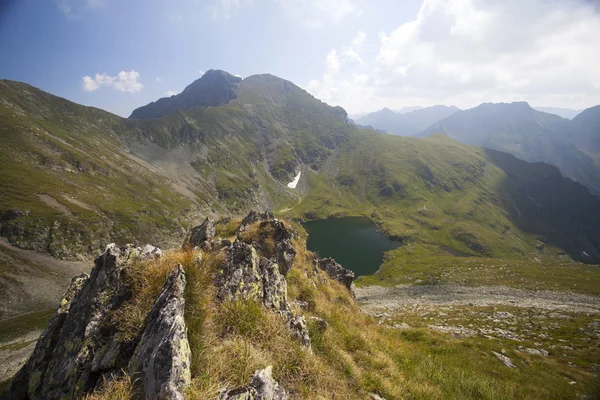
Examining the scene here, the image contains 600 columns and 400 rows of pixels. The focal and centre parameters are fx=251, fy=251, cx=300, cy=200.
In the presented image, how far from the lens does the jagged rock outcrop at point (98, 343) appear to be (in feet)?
17.4

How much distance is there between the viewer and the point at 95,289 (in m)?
7.21

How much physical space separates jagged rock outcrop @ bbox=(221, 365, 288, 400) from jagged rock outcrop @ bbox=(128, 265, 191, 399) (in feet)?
2.99

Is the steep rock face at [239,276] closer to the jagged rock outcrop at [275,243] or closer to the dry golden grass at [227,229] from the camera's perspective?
the jagged rock outcrop at [275,243]

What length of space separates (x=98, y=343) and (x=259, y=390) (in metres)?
4.52

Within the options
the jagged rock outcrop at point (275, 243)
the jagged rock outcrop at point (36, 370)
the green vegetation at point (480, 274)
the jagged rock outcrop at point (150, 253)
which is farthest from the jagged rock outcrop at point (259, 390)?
the green vegetation at point (480, 274)

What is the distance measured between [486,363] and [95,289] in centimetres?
2124

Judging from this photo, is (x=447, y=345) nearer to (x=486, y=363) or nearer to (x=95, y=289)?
(x=486, y=363)

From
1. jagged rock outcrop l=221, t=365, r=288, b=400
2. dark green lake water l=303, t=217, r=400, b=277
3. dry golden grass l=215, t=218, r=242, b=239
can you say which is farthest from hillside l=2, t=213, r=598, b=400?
dark green lake water l=303, t=217, r=400, b=277

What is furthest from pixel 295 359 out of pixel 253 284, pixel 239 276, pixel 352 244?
pixel 352 244

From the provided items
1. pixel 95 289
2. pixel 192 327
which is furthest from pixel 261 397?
pixel 95 289

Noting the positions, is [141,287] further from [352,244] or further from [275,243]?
[352,244]

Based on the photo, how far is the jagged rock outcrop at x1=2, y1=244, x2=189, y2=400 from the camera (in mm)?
5297

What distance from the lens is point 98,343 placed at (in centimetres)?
635

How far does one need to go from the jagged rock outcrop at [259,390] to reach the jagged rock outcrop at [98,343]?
3.37 ft
